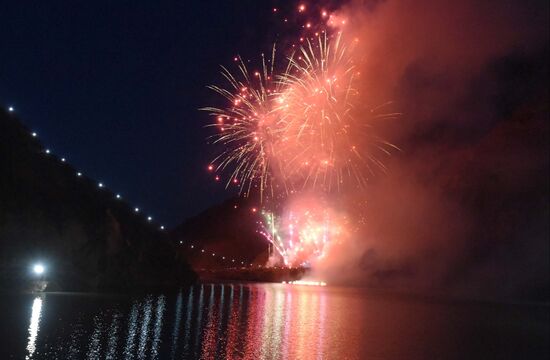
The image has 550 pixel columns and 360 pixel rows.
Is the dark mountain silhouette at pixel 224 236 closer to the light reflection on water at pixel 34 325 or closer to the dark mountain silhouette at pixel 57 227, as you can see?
the dark mountain silhouette at pixel 57 227

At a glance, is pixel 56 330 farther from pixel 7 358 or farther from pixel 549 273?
pixel 549 273

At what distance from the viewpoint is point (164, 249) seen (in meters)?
56.1

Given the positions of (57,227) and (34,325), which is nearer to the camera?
(34,325)

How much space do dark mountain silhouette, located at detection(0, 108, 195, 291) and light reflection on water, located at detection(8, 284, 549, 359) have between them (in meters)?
→ 7.48

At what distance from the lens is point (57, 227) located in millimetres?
38531

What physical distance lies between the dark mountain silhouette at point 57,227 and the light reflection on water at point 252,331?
7.48 metres

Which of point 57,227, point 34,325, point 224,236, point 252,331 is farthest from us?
point 224,236

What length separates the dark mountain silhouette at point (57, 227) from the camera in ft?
117

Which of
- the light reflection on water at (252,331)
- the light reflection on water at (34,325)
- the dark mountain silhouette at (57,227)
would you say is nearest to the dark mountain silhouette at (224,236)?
the dark mountain silhouette at (57,227)

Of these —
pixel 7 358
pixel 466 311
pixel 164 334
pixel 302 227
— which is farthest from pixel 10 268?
pixel 302 227

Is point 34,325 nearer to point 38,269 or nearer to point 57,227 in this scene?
point 38,269

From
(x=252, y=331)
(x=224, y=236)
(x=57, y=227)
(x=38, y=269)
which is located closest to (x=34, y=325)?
(x=252, y=331)

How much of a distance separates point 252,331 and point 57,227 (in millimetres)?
23856

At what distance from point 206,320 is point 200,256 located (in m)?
79.2
